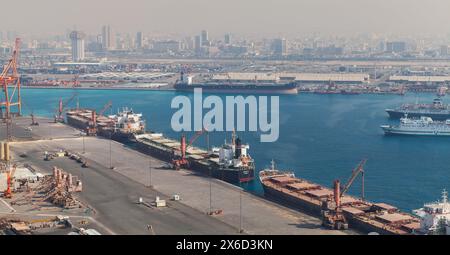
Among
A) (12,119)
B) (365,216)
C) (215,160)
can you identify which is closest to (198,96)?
(12,119)

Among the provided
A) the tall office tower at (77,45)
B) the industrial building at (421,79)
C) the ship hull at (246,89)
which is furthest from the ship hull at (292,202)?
the tall office tower at (77,45)

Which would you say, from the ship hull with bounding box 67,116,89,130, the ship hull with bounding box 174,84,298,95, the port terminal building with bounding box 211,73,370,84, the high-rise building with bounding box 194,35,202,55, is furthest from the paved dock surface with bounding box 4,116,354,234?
the high-rise building with bounding box 194,35,202,55

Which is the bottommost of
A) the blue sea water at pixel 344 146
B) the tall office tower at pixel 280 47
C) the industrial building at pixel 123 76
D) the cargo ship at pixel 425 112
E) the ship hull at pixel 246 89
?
the blue sea water at pixel 344 146

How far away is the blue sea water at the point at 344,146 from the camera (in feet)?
73.5

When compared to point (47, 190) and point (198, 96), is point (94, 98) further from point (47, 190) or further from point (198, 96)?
point (47, 190)

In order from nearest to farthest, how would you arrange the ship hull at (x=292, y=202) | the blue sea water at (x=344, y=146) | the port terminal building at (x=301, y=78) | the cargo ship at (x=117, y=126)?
the ship hull at (x=292, y=202), the blue sea water at (x=344, y=146), the cargo ship at (x=117, y=126), the port terminal building at (x=301, y=78)

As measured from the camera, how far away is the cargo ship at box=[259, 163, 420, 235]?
15438mm

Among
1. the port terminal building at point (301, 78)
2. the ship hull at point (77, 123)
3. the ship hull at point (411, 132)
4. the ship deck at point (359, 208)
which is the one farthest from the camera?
the port terminal building at point (301, 78)

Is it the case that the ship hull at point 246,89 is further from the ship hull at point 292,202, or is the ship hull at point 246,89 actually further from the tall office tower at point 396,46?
the tall office tower at point 396,46

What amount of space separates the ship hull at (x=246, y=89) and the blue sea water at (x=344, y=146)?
21.6 feet

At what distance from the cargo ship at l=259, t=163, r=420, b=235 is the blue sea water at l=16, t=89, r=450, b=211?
5.09ft

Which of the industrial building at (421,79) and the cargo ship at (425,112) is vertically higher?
the industrial building at (421,79)

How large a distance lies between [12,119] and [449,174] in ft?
89.4
